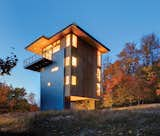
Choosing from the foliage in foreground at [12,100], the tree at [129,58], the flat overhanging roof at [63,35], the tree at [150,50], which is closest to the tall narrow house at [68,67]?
the flat overhanging roof at [63,35]

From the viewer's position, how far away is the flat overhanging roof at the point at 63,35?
3120 cm

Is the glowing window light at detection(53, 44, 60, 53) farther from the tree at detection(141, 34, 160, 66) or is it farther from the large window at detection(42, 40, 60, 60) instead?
the tree at detection(141, 34, 160, 66)

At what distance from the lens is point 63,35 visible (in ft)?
107

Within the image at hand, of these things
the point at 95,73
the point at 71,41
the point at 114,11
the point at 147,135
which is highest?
the point at 114,11

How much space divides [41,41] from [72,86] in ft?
27.6

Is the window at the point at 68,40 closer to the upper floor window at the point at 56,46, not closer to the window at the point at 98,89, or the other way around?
the upper floor window at the point at 56,46

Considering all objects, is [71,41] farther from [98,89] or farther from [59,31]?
[98,89]

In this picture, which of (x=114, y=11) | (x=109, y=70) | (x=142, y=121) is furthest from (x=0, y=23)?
(x=114, y=11)

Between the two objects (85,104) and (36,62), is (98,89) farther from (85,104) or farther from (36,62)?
(36,62)

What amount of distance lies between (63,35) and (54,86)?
6.75 meters

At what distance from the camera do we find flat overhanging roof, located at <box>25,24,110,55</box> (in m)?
31.2

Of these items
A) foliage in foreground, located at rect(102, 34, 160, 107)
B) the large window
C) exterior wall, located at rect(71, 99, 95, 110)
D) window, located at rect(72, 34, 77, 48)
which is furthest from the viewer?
foliage in foreground, located at rect(102, 34, 160, 107)

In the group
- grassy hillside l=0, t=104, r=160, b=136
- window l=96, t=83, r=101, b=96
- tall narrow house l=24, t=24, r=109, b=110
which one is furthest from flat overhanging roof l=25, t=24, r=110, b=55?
grassy hillside l=0, t=104, r=160, b=136

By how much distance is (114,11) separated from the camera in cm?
4700
